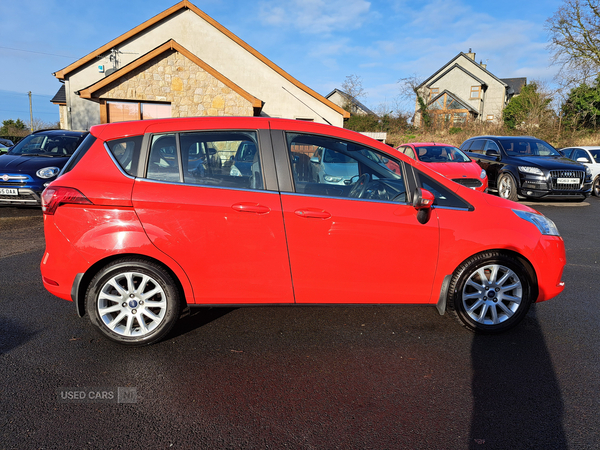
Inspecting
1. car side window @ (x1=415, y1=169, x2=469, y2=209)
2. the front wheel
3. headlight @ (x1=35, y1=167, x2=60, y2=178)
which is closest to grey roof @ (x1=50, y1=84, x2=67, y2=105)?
headlight @ (x1=35, y1=167, x2=60, y2=178)

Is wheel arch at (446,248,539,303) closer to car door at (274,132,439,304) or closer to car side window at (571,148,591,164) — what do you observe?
car door at (274,132,439,304)

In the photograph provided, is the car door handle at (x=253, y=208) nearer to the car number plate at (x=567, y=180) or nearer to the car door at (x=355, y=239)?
the car door at (x=355, y=239)

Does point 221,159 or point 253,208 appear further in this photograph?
point 221,159

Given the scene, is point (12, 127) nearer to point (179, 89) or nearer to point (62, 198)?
point (179, 89)

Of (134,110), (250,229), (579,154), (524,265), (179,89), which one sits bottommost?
(524,265)

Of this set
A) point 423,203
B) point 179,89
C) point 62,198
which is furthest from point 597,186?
point 179,89

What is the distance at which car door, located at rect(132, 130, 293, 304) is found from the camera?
3.28 m

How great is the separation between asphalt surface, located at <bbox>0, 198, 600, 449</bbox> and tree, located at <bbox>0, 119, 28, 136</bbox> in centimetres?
5343

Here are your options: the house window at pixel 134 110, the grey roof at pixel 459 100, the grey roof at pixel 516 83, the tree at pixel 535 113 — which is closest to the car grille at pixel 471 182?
the house window at pixel 134 110

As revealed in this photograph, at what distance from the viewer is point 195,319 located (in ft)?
13.3

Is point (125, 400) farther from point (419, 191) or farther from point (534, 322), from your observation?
point (534, 322)

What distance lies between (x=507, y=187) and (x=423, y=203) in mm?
9995

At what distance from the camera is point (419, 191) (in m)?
3.43

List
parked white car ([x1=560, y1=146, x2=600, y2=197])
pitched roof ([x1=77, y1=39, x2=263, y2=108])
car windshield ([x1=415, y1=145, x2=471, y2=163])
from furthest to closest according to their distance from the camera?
pitched roof ([x1=77, y1=39, x2=263, y2=108]) < parked white car ([x1=560, y1=146, x2=600, y2=197]) < car windshield ([x1=415, y1=145, x2=471, y2=163])
